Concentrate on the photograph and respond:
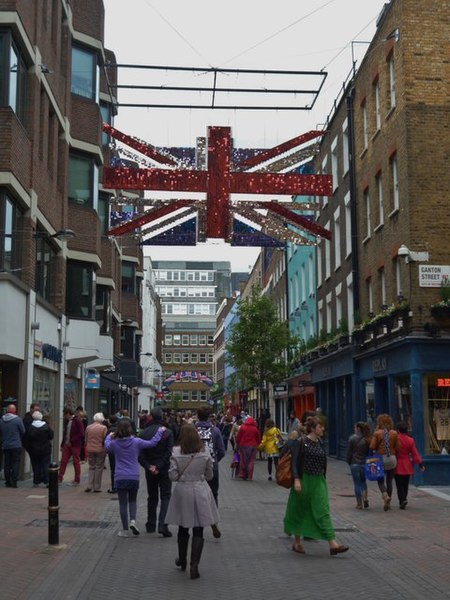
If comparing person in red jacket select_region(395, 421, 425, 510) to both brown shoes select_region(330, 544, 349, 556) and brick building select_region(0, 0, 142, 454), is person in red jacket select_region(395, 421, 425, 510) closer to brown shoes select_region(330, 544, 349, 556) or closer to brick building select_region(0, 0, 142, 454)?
brown shoes select_region(330, 544, 349, 556)

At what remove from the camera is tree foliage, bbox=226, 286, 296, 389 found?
130 feet

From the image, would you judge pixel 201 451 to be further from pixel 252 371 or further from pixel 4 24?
pixel 252 371

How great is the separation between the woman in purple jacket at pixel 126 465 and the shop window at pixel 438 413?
1082cm

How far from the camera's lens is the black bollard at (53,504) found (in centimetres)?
1061

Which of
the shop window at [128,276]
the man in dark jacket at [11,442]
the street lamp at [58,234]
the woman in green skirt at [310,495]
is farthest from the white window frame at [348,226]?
the shop window at [128,276]

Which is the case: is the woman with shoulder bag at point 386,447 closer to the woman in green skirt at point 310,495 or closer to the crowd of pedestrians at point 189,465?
the crowd of pedestrians at point 189,465

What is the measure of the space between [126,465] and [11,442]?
Result: 7.12 meters

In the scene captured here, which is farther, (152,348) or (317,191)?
(152,348)

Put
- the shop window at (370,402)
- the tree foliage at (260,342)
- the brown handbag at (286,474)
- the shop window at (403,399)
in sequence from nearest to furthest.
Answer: the brown handbag at (286,474) < the shop window at (403,399) < the shop window at (370,402) < the tree foliage at (260,342)

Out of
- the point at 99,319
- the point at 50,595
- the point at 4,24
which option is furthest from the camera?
the point at 99,319

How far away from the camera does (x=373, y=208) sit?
26.1 meters

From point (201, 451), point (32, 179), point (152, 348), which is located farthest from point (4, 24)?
point (152, 348)

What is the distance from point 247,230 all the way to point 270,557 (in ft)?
35.9

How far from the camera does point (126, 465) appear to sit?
11.9 m
